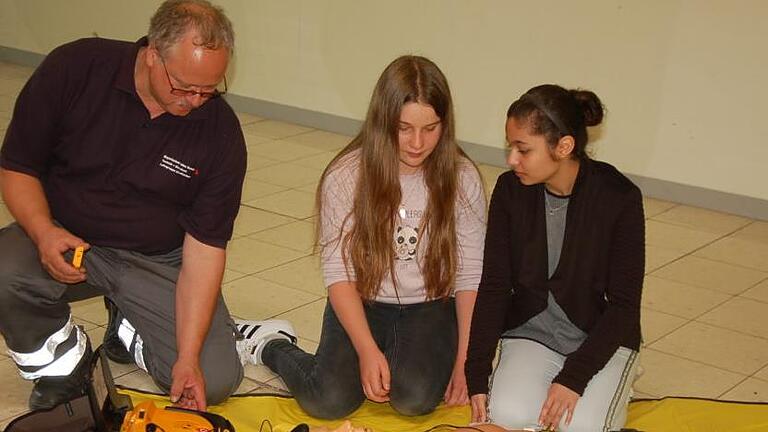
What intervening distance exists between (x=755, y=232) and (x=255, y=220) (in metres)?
2.23

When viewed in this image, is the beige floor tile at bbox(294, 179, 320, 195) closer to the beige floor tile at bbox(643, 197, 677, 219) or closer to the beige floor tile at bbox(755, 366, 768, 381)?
the beige floor tile at bbox(643, 197, 677, 219)

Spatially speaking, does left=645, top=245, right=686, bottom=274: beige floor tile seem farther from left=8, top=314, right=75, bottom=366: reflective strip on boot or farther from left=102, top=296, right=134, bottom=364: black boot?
left=8, top=314, right=75, bottom=366: reflective strip on boot

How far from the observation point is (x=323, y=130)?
6.54m

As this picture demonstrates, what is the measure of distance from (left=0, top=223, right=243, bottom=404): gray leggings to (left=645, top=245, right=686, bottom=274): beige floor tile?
6.52ft

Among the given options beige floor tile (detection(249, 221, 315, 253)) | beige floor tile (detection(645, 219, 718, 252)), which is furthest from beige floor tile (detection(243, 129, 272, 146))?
beige floor tile (detection(645, 219, 718, 252))

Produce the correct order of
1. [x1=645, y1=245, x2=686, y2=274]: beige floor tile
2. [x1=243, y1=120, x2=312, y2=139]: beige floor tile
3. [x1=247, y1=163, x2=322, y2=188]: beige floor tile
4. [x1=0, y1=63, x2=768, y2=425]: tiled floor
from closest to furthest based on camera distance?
[x1=0, y1=63, x2=768, y2=425]: tiled floor → [x1=645, y1=245, x2=686, y2=274]: beige floor tile → [x1=247, y1=163, x2=322, y2=188]: beige floor tile → [x1=243, y1=120, x2=312, y2=139]: beige floor tile

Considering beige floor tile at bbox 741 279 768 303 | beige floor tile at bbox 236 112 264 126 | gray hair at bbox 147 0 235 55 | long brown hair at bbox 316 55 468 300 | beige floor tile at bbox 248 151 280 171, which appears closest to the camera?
gray hair at bbox 147 0 235 55

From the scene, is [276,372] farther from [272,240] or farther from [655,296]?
[655,296]

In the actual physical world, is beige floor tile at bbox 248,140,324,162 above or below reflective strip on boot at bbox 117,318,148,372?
below

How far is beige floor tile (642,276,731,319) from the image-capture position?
3.99 metres

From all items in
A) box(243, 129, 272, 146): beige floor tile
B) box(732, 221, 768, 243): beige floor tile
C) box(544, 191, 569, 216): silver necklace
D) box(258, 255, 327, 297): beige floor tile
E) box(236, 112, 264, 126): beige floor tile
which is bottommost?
box(732, 221, 768, 243): beige floor tile

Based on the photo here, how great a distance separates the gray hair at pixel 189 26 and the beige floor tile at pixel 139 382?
101 cm

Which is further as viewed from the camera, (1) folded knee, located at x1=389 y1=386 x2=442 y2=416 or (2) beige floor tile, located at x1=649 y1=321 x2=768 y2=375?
(2) beige floor tile, located at x1=649 y1=321 x2=768 y2=375

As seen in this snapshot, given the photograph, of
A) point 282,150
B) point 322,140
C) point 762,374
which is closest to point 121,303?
Answer: point 762,374
